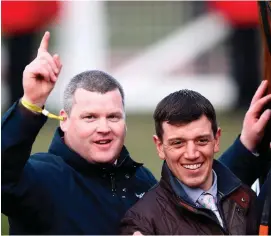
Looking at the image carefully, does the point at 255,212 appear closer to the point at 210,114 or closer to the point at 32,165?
the point at 210,114

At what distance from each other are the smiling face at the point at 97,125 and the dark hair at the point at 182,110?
19cm

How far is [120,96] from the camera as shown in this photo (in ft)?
9.67

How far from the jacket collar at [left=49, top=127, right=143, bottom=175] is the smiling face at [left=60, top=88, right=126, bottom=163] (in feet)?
0.06

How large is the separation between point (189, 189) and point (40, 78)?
19.3 inches

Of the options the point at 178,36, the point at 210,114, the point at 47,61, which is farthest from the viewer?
the point at 178,36

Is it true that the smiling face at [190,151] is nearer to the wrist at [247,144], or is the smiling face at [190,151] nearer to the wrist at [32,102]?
the wrist at [32,102]

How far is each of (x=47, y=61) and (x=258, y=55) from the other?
887 centimetres

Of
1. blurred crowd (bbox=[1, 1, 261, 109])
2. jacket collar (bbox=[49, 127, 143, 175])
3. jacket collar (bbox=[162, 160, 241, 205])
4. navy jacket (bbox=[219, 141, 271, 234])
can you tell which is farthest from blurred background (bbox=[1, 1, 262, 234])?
jacket collar (bbox=[162, 160, 241, 205])

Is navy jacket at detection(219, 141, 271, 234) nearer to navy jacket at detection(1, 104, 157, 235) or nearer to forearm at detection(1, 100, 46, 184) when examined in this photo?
navy jacket at detection(1, 104, 157, 235)

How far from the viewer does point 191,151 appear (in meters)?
2.66

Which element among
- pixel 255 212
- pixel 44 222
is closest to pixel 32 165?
pixel 44 222

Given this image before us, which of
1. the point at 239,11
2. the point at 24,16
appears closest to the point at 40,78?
the point at 24,16

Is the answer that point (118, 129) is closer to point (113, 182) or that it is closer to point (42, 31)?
point (113, 182)

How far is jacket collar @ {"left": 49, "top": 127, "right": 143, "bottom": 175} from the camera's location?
290cm
